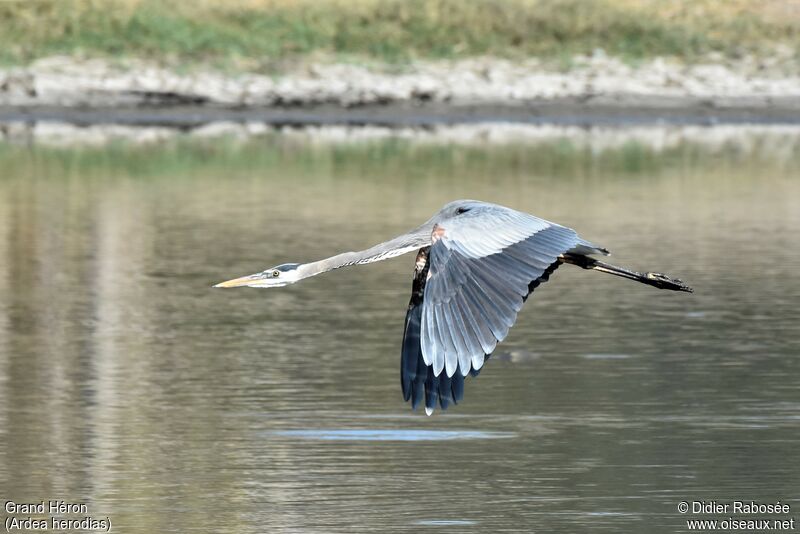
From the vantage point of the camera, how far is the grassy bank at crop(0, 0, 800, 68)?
3538 cm

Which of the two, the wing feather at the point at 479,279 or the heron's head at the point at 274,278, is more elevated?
the wing feather at the point at 479,279

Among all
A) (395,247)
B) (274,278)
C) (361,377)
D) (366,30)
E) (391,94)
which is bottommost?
(391,94)

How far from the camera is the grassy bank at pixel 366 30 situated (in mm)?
35375

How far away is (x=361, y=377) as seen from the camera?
38.8 ft

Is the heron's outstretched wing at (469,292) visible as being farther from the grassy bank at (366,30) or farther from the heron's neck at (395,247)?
the grassy bank at (366,30)

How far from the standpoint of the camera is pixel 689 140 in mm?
32938

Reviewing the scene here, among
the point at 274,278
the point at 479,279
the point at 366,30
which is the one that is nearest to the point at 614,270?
the point at 274,278

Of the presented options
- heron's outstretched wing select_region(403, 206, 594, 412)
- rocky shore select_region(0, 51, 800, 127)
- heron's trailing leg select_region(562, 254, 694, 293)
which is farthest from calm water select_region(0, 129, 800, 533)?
rocky shore select_region(0, 51, 800, 127)

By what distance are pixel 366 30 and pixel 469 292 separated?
99.0 feet

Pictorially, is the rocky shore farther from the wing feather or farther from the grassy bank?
the wing feather

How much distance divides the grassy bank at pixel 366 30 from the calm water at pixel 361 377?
41.6 ft

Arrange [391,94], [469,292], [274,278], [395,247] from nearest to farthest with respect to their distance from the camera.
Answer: [469,292] < [395,247] < [274,278] < [391,94]

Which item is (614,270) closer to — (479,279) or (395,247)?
(395,247)

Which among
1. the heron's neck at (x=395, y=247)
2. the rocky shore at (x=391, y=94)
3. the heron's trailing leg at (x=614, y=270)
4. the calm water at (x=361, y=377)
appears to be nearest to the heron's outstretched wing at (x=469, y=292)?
the heron's neck at (x=395, y=247)
